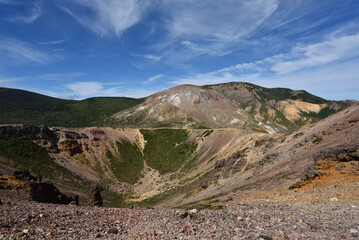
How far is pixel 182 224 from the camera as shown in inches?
435

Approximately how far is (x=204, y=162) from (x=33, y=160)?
60.3 metres

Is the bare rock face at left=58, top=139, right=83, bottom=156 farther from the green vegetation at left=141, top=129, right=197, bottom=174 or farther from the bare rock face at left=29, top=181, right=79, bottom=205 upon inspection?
the bare rock face at left=29, top=181, right=79, bottom=205

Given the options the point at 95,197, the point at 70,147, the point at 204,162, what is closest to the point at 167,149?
the point at 204,162

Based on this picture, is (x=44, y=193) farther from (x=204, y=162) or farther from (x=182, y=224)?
(x=204, y=162)

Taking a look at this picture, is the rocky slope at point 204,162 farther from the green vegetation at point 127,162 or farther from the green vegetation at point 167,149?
the green vegetation at point 167,149

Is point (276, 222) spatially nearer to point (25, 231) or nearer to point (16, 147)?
point (25, 231)

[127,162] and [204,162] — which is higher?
[204,162]

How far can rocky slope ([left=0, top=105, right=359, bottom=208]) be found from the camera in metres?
20.7

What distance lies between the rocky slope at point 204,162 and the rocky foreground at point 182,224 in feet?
16.9

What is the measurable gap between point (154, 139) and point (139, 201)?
53.1 m

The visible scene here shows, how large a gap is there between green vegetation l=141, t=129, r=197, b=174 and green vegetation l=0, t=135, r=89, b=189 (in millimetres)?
33449

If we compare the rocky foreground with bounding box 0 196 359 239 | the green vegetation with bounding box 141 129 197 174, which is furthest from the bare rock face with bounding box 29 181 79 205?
the green vegetation with bounding box 141 129 197 174

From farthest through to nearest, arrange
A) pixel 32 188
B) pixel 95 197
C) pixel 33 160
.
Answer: pixel 33 160, pixel 95 197, pixel 32 188

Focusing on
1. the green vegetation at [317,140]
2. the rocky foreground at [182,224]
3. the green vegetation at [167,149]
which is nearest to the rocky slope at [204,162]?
the green vegetation at [317,140]
